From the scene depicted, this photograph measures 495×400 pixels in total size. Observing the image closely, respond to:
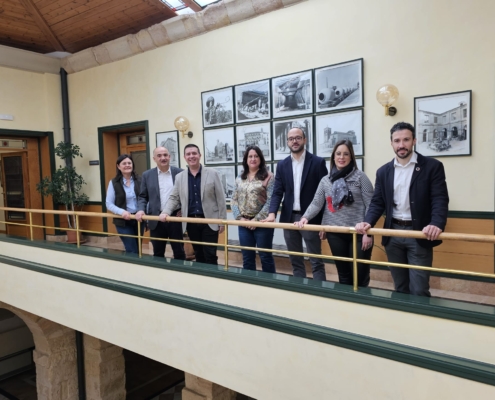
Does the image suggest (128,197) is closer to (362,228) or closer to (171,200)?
(171,200)

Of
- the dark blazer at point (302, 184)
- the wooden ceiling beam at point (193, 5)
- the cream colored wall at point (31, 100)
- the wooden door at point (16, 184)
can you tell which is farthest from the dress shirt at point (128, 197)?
the wooden door at point (16, 184)

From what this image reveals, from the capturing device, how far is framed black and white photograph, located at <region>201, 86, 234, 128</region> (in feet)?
20.8

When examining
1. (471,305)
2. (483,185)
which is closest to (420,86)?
(483,185)

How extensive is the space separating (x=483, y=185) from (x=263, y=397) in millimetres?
3137

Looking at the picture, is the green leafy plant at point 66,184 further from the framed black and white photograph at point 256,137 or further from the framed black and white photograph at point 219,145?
the framed black and white photograph at point 256,137

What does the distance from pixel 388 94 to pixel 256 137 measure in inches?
81.0

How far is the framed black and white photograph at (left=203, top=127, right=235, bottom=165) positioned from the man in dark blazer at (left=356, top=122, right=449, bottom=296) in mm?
3729

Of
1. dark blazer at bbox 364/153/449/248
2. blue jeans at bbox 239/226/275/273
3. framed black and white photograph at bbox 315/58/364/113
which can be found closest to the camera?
dark blazer at bbox 364/153/449/248

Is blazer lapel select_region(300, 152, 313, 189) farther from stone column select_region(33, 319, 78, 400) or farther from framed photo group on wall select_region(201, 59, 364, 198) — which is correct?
stone column select_region(33, 319, 78, 400)

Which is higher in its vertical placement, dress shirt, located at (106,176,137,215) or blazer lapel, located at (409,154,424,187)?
blazer lapel, located at (409,154,424,187)

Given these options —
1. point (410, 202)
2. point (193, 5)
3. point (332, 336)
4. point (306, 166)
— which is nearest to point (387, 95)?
point (306, 166)

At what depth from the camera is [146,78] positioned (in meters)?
7.45

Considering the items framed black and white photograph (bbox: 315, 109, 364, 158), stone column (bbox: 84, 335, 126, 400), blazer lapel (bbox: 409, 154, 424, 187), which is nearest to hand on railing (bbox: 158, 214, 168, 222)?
blazer lapel (bbox: 409, 154, 424, 187)

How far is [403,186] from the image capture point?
2.80m
